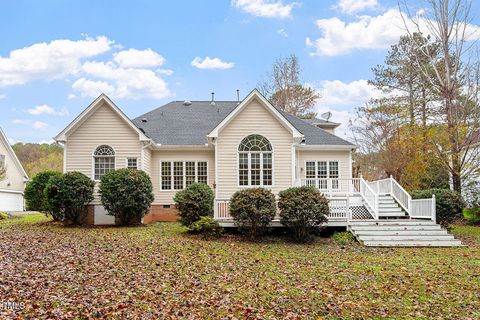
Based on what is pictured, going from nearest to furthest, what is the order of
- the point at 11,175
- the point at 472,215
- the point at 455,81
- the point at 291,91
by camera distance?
the point at 455,81 < the point at 472,215 < the point at 11,175 < the point at 291,91

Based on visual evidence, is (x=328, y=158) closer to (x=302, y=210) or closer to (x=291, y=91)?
(x=302, y=210)

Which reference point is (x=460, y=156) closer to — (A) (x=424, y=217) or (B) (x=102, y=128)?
(A) (x=424, y=217)

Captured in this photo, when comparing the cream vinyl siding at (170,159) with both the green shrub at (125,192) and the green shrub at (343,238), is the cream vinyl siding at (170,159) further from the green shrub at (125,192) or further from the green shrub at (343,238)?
the green shrub at (343,238)

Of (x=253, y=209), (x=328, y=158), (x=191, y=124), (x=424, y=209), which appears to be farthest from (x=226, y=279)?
(x=191, y=124)

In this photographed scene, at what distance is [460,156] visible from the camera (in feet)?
70.3

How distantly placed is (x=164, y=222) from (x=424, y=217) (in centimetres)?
1174

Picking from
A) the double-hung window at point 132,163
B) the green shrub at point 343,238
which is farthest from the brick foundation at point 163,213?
the green shrub at point 343,238

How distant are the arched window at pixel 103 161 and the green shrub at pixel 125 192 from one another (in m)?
1.65

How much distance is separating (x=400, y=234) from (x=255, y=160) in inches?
275

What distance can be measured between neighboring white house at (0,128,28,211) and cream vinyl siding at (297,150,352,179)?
26684mm

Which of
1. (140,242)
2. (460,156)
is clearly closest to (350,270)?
(140,242)

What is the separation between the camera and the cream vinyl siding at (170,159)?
20.7m

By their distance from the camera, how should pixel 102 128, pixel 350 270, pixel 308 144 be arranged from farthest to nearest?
pixel 308 144, pixel 102 128, pixel 350 270

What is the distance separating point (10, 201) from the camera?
120 feet
